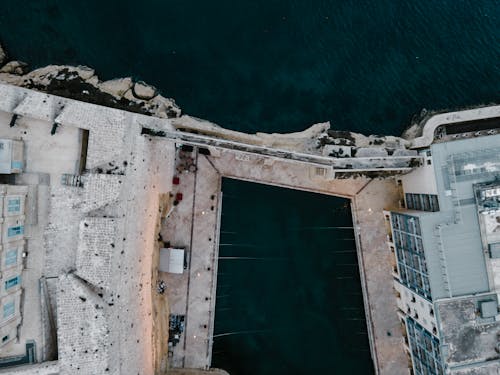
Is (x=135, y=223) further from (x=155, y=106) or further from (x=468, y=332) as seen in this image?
(x=468, y=332)

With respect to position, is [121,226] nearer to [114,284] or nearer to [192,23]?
[114,284]

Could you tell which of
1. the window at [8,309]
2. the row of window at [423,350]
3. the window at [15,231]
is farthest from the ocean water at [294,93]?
the window at [8,309]

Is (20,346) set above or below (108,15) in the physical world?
below

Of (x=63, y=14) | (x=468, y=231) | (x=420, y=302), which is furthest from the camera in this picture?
(x=63, y=14)

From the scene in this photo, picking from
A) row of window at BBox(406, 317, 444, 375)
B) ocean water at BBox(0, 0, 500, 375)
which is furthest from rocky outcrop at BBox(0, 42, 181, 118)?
row of window at BBox(406, 317, 444, 375)

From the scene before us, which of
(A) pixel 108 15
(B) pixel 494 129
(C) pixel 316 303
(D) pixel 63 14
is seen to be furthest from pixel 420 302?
(D) pixel 63 14

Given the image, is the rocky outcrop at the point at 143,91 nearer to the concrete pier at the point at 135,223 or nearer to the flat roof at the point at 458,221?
the concrete pier at the point at 135,223

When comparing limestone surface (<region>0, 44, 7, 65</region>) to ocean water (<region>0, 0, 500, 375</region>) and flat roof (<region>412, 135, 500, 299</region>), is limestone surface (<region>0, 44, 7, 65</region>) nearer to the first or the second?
ocean water (<region>0, 0, 500, 375</region>)
